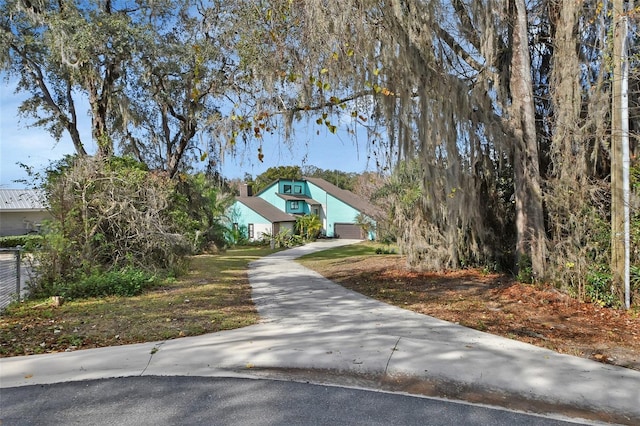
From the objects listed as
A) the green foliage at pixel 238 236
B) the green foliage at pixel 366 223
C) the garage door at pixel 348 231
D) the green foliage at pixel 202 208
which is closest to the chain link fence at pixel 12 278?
the green foliage at pixel 202 208

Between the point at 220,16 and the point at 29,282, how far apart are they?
617 cm

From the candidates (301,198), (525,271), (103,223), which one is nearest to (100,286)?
(103,223)

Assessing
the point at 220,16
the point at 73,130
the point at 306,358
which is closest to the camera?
the point at 306,358

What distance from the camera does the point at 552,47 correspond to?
8133mm

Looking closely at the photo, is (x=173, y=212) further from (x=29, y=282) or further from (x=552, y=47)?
(x=552, y=47)

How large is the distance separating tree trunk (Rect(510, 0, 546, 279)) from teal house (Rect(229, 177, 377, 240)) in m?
23.5

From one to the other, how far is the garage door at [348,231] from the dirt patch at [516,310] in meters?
23.5

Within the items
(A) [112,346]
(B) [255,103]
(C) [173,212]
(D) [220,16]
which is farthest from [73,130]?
(A) [112,346]

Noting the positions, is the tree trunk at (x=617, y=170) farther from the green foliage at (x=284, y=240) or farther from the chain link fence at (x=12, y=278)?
the green foliage at (x=284, y=240)

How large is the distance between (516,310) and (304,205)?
30077 millimetres

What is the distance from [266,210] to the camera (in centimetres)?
3222

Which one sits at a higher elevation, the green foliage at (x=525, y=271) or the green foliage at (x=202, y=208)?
the green foliage at (x=202, y=208)

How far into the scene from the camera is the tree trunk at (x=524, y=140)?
26.1 feet

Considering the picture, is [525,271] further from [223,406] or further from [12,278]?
[12,278]
